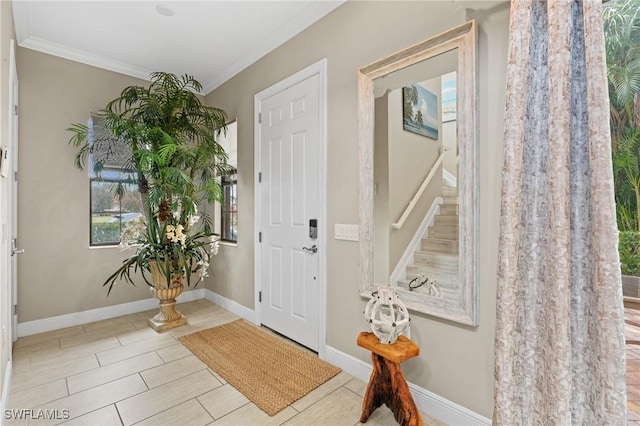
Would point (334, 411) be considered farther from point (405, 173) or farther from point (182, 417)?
point (405, 173)

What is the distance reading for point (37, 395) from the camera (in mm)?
2084

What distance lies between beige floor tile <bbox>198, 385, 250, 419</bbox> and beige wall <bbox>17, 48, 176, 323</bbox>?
221 centimetres

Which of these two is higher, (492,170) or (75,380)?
(492,170)

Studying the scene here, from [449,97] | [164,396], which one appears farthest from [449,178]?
[164,396]

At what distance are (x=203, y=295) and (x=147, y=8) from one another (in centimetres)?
333

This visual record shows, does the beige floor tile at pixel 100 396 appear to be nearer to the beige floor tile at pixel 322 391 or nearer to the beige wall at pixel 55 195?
the beige floor tile at pixel 322 391

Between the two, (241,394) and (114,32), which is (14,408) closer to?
(241,394)

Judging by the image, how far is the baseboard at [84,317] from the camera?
308 centimetres

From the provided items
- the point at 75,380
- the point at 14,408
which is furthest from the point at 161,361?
the point at 14,408

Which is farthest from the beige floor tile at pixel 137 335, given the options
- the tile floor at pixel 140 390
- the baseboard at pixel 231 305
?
the baseboard at pixel 231 305

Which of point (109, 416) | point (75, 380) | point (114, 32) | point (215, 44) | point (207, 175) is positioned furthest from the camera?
point (207, 175)

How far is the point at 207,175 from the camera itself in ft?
11.3

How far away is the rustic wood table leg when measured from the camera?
1.74 m

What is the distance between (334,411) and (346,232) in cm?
119
